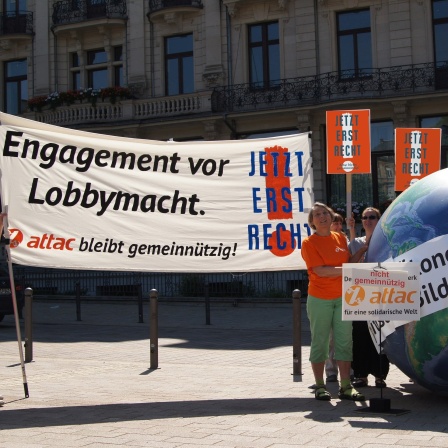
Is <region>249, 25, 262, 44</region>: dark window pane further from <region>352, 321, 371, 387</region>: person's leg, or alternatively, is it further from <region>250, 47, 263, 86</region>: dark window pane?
<region>352, 321, 371, 387</region>: person's leg

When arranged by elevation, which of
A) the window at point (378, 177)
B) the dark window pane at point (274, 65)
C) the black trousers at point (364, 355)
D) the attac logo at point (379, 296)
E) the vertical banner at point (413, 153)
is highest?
the dark window pane at point (274, 65)

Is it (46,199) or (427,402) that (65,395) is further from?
(427,402)

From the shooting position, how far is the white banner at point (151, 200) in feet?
27.5

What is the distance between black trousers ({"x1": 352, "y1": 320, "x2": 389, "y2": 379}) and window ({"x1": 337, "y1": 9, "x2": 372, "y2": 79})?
2168 cm

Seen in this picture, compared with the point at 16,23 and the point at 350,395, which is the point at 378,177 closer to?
the point at 16,23

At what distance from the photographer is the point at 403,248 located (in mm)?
7586

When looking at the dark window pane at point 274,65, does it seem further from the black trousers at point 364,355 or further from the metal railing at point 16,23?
the black trousers at point 364,355

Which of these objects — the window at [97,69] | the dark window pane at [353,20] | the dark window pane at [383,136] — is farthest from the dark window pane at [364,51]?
the window at [97,69]

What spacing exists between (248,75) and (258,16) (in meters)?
2.16

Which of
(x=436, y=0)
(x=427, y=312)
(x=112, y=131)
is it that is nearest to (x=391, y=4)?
(x=436, y=0)

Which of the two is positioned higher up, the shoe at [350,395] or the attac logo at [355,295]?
the attac logo at [355,295]

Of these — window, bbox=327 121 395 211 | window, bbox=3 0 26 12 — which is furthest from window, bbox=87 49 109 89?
window, bbox=327 121 395 211

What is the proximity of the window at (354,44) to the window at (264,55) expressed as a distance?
240cm

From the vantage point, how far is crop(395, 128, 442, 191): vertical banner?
1199 centimetres
